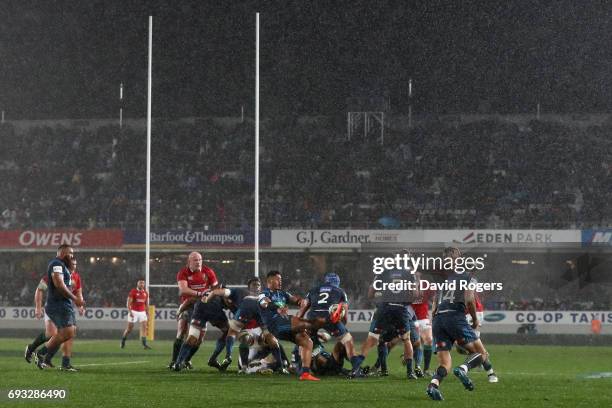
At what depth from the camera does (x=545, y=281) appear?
46.5 meters

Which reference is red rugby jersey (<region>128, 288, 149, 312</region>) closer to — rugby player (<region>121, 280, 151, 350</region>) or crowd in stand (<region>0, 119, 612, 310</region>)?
rugby player (<region>121, 280, 151, 350</region>)

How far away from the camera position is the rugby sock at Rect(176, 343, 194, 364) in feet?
65.1

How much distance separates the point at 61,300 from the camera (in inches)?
735

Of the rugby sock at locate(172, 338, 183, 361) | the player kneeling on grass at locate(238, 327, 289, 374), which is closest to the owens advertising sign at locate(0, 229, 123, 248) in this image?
the rugby sock at locate(172, 338, 183, 361)

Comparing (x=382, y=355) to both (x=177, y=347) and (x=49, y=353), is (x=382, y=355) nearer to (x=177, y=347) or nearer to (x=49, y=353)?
(x=177, y=347)

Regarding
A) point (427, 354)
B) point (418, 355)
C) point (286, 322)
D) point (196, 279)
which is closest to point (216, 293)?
point (286, 322)

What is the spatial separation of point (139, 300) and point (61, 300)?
14255mm

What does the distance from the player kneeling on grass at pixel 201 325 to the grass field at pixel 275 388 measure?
0.34 m

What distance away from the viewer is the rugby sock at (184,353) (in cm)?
1984

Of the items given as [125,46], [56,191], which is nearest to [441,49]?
[125,46]

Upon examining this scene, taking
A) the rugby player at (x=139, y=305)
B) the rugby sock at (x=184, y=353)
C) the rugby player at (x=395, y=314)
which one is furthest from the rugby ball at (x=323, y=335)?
the rugby player at (x=139, y=305)

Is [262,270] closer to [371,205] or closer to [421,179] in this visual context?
[371,205]

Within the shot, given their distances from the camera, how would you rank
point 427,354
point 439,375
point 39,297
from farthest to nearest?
point 39,297 < point 427,354 < point 439,375

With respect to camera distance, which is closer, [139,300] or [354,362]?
[354,362]
